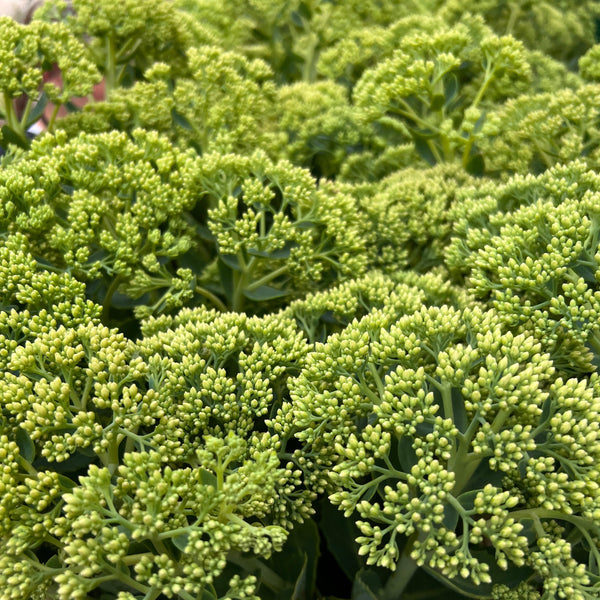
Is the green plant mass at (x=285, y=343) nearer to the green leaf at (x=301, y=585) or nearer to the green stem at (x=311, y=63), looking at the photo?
the green leaf at (x=301, y=585)

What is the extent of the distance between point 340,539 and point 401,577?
0.61 feet

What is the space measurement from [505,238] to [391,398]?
0.52 metres

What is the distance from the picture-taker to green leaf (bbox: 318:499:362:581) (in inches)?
57.3

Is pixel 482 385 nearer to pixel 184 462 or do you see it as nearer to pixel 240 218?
pixel 184 462

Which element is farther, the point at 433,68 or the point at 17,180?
the point at 433,68

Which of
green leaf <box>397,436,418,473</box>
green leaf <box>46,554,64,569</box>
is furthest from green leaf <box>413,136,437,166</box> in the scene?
green leaf <box>46,554,64,569</box>

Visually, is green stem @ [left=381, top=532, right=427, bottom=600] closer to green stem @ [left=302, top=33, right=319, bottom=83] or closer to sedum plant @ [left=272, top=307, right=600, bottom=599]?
sedum plant @ [left=272, top=307, right=600, bottom=599]

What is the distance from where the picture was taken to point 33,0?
2510 millimetres

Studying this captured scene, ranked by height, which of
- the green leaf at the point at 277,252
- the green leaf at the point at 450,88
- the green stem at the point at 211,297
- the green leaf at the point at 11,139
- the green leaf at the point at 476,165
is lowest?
the green stem at the point at 211,297

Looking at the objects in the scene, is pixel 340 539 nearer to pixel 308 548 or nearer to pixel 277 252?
pixel 308 548

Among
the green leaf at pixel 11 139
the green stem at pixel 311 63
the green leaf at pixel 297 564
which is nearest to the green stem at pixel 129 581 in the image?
the green leaf at pixel 297 564

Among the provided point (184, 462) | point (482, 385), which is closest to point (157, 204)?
point (184, 462)

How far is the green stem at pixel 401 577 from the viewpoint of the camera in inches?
51.8

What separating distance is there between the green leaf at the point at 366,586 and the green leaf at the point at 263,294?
2.52ft
